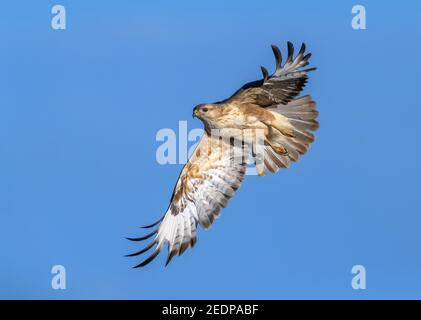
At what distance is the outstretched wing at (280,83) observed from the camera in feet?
47.2

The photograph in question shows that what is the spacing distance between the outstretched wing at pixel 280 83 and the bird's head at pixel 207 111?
0.77ft

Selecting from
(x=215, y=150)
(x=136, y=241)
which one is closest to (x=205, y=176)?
(x=215, y=150)

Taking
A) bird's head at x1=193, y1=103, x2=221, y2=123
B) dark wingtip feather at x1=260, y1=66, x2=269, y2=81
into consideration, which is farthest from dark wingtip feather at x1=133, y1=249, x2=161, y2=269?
dark wingtip feather at x1=260, y1=66, x2=269, y2=81

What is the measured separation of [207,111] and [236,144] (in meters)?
1.15

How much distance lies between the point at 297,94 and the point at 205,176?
196 cm

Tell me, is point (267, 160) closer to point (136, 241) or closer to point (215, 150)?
point (215, 150)

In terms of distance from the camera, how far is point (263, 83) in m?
14.5

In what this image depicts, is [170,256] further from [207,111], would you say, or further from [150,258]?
[207,111]

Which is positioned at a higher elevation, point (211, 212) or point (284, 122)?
point (284, 122)

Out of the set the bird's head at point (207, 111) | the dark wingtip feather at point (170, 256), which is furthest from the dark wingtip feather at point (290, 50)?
the dark wingtip feather at point (170, 256)

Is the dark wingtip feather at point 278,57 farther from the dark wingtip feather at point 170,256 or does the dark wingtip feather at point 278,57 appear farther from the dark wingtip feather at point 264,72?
the dark wingtip feather at point 170,256

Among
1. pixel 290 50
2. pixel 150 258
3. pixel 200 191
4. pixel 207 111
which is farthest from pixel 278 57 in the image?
pixel 150 258

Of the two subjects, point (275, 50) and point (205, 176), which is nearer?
point (275, 50)

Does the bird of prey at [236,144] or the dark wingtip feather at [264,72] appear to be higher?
the dark wingtip feather at [264,72]
